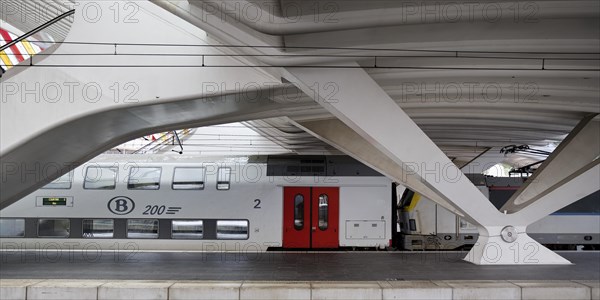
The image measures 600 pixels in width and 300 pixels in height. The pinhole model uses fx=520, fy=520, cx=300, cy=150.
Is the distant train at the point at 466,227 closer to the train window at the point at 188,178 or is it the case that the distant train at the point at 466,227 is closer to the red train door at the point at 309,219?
the red train door at the point at 309,219

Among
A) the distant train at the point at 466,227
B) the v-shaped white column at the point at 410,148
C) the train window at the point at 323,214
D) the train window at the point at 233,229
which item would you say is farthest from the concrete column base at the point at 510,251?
the train window at the point at 233,229

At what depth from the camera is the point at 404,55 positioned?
1169 cm

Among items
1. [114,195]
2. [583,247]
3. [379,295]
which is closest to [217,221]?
[114,195]

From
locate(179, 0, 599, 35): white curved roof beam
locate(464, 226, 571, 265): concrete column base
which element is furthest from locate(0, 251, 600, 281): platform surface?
locate(179, 0, 599, 35): white curved roof beam

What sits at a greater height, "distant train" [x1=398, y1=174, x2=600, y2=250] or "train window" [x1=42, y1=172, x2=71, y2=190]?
"train window" [x1=42, y1=172, x2=71, y2=190]

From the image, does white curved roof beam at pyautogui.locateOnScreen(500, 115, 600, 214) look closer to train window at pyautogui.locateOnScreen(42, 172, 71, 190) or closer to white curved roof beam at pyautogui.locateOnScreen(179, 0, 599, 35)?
white curved roof beam at pyautogui.locateOnScreen(179, 0, 599, 35)

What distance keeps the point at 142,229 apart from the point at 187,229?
5.11 ft

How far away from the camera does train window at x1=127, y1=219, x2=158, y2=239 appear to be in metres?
18.1

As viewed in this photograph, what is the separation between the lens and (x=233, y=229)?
18156mm

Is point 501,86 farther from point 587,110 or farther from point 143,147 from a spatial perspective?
point 143,147

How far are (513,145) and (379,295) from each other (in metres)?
17.2

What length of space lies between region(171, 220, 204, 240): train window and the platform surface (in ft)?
5.76

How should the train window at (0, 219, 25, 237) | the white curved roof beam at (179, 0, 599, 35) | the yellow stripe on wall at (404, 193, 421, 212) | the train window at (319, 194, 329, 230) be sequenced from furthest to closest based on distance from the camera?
the yellow stripe on wall at (404, 193, 421, 212)
the train window at (319, 194, 329, 230)
the train window at (0, 219, 25, 237)
the white curved roof beam at (179, 0, 599, 35)

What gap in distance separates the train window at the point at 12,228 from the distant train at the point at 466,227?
1365cm
